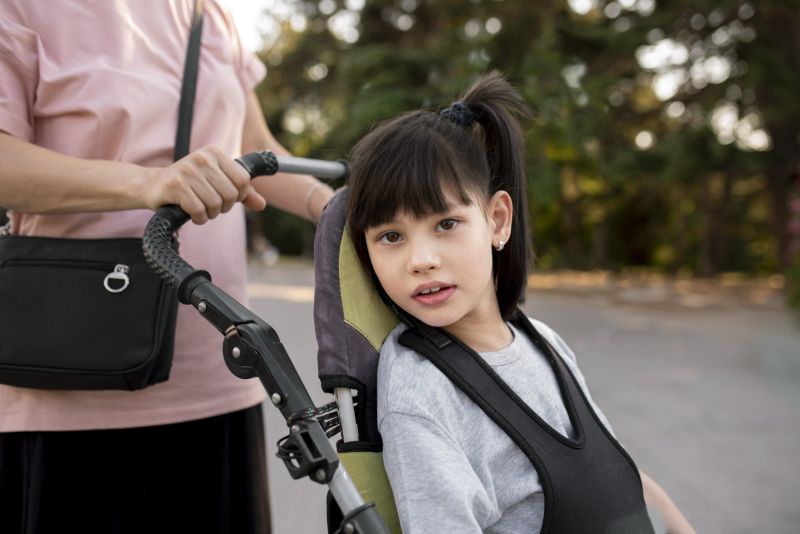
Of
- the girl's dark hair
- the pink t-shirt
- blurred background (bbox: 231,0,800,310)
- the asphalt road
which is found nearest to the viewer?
the pink t-shirt

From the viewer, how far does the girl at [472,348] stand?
1228 mm

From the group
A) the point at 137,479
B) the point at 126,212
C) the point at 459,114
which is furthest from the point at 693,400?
the point at 126,212

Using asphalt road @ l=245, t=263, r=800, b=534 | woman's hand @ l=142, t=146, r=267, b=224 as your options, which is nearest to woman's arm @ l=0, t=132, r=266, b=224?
woman's hand @ l=142, t=146, r=267, b=224

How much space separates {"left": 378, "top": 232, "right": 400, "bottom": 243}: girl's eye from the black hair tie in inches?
11.3

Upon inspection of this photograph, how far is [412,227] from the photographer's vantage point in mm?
1366

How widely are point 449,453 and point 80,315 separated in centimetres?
67

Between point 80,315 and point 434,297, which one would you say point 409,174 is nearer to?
point 434,297

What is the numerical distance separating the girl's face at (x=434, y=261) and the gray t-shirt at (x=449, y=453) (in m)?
0.10

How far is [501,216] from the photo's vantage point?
1.56m

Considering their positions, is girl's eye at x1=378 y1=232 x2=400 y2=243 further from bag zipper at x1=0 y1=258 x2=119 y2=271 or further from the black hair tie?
bag zipper at x1=0 y1=258 x2=119 y2=271

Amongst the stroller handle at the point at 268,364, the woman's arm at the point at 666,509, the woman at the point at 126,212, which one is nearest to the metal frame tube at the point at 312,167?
the woman at the point at 126,212

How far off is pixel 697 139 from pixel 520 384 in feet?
28.0

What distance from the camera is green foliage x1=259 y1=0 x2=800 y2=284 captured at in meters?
9.18

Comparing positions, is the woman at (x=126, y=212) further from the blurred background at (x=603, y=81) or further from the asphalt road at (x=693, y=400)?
the blurred background at (x=603, y=81)
